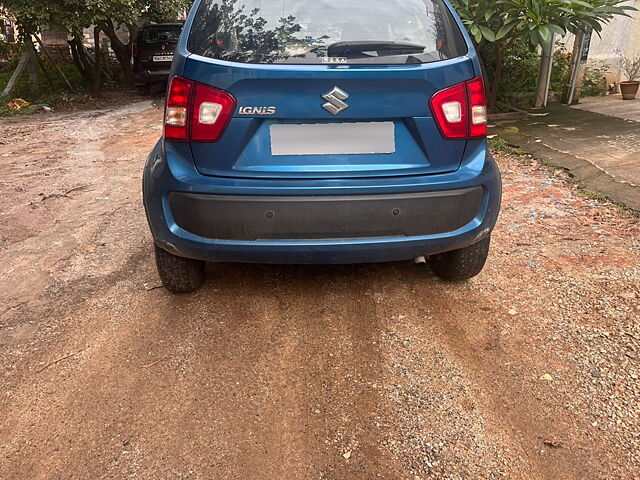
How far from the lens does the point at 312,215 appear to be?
99.5 inches

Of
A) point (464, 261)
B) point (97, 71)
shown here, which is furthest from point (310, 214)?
point (97, 71)

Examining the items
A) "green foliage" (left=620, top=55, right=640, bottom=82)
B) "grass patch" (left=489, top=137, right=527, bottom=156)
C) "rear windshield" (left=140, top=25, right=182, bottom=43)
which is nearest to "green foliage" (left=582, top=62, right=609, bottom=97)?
"green foliage" (left=620, top=55, right=640, bottom=82)

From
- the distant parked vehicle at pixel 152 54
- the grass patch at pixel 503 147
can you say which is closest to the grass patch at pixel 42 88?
the distant parked vehicle at pixel 152 54

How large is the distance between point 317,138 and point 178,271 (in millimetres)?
1113

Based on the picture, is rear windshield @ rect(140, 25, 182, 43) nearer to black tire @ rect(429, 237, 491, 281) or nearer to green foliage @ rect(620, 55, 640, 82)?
green foliage @ rect(620, 55, 640, 82)

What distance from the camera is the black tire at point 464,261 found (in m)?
3.07

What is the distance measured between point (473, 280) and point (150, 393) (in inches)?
75.8

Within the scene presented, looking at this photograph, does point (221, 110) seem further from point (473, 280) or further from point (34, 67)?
point (34, 67)

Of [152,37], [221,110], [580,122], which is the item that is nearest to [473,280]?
[221,110]

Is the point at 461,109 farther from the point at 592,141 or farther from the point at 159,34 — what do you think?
the point at 159,34

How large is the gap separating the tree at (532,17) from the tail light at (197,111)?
199 inches

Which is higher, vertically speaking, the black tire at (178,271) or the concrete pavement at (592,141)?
the black tire at (178,271)

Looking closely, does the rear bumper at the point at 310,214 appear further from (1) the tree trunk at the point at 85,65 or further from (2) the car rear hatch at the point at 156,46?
(1) the tree trunk at the point at 85,65

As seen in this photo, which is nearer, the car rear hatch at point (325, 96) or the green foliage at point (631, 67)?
the car rear hatch at point (325, 96)
